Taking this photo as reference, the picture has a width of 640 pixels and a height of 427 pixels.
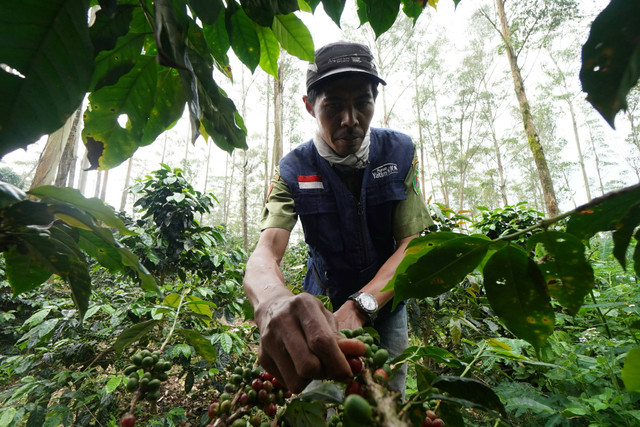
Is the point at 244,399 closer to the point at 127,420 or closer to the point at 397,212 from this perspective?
the point at 127,420

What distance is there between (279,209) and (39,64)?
1.39 meters

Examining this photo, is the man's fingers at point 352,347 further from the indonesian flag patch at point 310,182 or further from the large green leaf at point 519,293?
the indonesian flag patch at point 310,182

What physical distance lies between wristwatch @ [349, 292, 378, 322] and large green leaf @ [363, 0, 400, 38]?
97cm

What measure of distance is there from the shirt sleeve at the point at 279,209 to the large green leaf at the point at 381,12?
44.6 inches

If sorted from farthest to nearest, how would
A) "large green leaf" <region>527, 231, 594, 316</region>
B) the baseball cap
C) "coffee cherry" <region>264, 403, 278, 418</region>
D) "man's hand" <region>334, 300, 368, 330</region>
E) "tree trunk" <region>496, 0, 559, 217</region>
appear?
"tree trunk" <region>496, 0, 559, 217</region> < the baseball cap < "man's hand" <region>334, 300, 368, 330</region> < "coffee cherry" <region>264, 403, 278, 418</region> < "large green leaf" <region>527, 231, 594, 316</region>

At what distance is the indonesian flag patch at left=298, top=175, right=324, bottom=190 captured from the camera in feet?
6.15

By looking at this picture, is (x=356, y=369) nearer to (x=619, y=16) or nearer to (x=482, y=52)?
(x=619, y=16)

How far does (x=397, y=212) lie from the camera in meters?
1.83

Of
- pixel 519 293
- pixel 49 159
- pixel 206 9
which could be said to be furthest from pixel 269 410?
pixel 49 159

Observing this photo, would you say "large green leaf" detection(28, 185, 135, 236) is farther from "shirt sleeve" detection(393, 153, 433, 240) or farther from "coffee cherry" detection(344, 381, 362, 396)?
"shirt sleeve" detection(393, 153, 433, 240)

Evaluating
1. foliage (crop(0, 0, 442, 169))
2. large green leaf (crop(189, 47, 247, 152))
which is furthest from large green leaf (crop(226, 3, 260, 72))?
large green leaf (crop(189, 47, 247, 152))

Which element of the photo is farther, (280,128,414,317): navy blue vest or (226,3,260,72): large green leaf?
(280,128,414,317): navy blue vest

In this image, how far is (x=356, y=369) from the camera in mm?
585

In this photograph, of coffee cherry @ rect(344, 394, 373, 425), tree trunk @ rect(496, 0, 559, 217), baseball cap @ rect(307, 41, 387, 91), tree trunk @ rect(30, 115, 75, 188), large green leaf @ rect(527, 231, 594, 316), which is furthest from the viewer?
tree trunk @ rect(496, 0, 559, 217)
